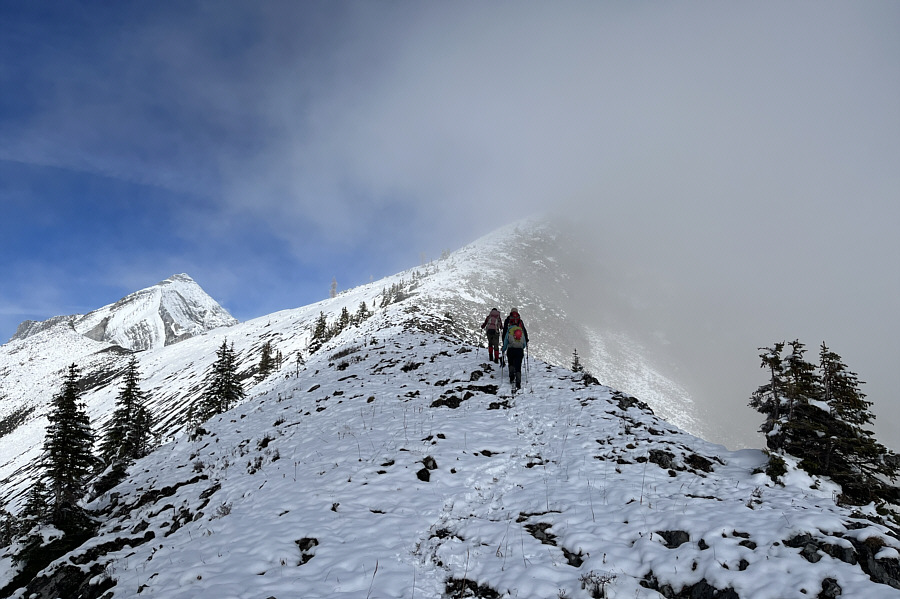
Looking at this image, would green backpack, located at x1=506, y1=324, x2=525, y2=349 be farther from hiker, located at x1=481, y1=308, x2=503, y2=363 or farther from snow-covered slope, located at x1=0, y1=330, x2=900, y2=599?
hiker, located at x1=481, y1=308, x2=503, y2=363

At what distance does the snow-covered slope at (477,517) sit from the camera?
5113 millimetres

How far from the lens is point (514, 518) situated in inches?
278

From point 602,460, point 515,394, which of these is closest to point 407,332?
point 515,394

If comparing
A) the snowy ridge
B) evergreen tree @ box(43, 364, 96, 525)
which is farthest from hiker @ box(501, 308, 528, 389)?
evergreen tree @ box(43, 364, 96, 525)

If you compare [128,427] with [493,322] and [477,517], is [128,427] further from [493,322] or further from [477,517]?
[477,517]

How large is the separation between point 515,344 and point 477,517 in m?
8.09

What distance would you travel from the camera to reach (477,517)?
23.7ft

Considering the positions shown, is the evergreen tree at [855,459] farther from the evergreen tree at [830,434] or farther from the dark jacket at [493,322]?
the dark jacket at [493,322]

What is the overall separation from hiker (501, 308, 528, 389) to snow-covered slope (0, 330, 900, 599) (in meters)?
1.14

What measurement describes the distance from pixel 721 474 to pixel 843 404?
170 inches

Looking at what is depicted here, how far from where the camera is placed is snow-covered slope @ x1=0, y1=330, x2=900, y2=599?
511 cm

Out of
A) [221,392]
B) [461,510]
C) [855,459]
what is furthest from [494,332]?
[221,392]

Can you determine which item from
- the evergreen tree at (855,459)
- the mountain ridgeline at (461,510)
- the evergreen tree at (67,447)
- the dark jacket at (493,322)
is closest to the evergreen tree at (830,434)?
the evergreen tree at (855,459)

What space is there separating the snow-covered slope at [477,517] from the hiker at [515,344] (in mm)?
1139
